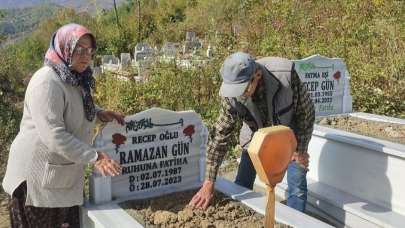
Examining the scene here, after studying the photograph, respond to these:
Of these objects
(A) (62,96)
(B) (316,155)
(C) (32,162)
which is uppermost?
(A) (62,96)

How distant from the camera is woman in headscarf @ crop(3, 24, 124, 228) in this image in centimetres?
222

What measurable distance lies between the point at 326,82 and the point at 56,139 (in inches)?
125

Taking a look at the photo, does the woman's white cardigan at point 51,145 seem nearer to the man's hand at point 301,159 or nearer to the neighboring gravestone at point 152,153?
the neighboring gravestone at point 152,153

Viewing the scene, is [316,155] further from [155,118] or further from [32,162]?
[32,162]

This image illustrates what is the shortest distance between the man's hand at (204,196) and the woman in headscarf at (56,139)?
0.66 metres

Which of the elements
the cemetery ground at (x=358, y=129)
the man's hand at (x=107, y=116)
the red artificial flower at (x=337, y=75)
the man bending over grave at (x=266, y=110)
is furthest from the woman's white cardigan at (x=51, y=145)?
the red artificial flower at (x=337, y=75)

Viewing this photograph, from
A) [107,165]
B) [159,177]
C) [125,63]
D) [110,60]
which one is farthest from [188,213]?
[110,60]

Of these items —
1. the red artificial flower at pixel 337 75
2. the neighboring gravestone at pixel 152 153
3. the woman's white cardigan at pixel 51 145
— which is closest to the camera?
the woman's white cardigan at pixel 51 145

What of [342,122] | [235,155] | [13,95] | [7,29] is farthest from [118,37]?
[342,122]

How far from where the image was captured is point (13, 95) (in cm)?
572

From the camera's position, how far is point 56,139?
7.26ft

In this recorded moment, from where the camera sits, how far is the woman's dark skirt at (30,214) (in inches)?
96.9

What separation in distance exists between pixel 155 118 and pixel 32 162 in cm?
78

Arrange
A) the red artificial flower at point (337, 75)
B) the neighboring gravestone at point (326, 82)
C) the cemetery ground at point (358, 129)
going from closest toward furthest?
the cemetery ground at point (358, 129), the neighboring gravestone at point (326, 82), the red artificial flower at point (337, 75)
